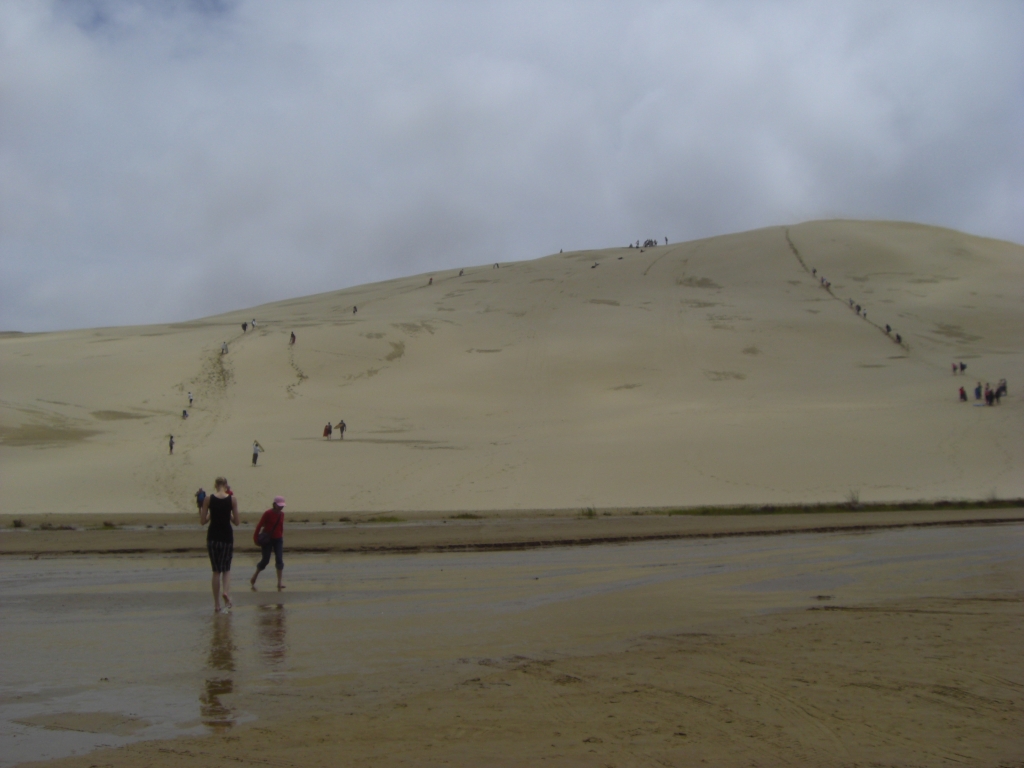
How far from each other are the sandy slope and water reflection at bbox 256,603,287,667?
1255cm

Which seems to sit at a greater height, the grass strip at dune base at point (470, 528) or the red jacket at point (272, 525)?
the red jacket at point (272, 525)

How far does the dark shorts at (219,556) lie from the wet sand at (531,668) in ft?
1.64

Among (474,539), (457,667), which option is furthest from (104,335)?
(457,667)

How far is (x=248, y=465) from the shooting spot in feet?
89.9

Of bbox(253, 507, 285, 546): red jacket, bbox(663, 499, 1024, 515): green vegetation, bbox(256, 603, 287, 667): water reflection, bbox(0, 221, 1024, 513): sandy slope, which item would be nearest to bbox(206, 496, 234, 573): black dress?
bbox(256, 603, 287, 667): water reflection

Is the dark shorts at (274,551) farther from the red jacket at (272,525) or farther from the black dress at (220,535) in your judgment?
the black dress at (220,535)

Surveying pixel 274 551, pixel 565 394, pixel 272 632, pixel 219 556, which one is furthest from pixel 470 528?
pixel 565 394

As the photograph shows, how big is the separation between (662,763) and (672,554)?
31.8 ft

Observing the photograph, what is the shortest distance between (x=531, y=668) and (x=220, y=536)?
480 centimetres

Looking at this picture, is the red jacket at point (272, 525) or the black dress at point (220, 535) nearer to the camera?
the black dress at point (220, 535)

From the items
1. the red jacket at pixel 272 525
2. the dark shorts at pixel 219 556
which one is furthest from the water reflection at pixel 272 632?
the red jacket at pixel 272 525

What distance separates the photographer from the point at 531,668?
6730 millimetres

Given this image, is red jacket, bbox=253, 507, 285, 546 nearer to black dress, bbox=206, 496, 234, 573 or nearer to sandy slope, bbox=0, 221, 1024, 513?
black dress, bbox=206, 496, 234, 573

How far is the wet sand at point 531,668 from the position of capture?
5.03m
